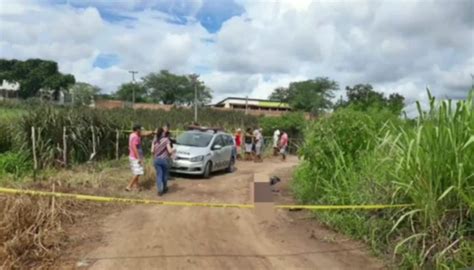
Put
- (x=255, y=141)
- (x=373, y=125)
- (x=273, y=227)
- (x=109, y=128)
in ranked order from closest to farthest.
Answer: (x=273, y=227), (x=373, y=125), (x=109, y=128), (x=255, y=141)

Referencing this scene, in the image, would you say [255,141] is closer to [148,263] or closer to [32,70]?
[148,263]

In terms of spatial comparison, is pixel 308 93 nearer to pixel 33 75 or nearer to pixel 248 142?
pixel 33 75

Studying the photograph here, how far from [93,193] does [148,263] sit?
4.75 metres

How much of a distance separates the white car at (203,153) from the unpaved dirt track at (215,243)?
16.2ft

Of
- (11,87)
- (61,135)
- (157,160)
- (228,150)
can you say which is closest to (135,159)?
(157,160)

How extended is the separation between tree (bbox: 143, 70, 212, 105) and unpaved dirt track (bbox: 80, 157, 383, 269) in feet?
247

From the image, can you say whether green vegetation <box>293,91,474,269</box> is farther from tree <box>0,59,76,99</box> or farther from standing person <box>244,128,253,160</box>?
tree <box>0,59,76,99</box>

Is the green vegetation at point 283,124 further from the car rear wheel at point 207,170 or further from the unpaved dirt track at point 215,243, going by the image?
the unpaved dirt track at point 215,243

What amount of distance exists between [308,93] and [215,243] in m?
68.2

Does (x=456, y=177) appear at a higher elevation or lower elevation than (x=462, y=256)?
higher

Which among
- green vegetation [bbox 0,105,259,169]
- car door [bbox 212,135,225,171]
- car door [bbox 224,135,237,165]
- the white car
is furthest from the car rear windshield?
green vegetation [bbox 0,105,259,169]

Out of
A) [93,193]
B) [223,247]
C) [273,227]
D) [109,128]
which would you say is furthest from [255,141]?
[223,247]

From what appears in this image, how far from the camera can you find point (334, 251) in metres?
7.05

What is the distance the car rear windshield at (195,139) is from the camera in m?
16.0
